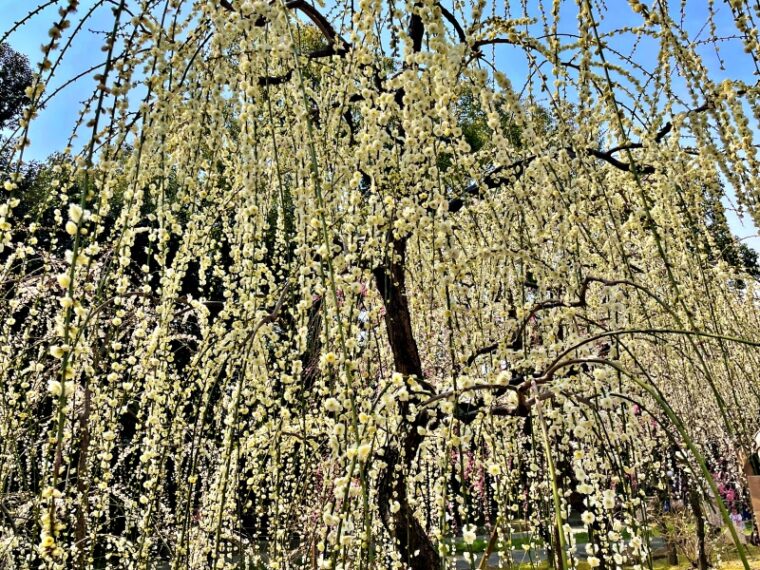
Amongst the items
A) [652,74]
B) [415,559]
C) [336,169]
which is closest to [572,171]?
[652,74]

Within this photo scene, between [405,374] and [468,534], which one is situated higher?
[405,374]

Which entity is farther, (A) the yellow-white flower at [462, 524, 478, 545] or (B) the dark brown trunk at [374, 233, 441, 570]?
(B) the dark brown trunk at [374, 233, 441, 570]

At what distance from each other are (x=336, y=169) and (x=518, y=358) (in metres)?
1.03

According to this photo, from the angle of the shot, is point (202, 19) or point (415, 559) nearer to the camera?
point (202, 19)

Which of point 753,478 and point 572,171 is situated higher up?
point 572,171

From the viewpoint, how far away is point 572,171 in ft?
7.48

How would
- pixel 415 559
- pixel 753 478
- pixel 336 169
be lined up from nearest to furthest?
pixel 336 169 → pixel 415 559 → pixel 753 478

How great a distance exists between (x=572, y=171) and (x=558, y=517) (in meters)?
1.73

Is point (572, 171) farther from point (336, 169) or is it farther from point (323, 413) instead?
Result: point (323, 413)

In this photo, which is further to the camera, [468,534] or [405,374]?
[405,374]

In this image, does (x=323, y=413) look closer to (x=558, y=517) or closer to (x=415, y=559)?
(x=415, y=559)

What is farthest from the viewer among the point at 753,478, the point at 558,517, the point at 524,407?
the point at 753,478

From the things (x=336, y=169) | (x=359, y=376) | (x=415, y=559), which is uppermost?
(x=336, y=169)

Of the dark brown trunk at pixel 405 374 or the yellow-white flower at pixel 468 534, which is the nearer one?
the yellow-white flower at pixel 468 534
